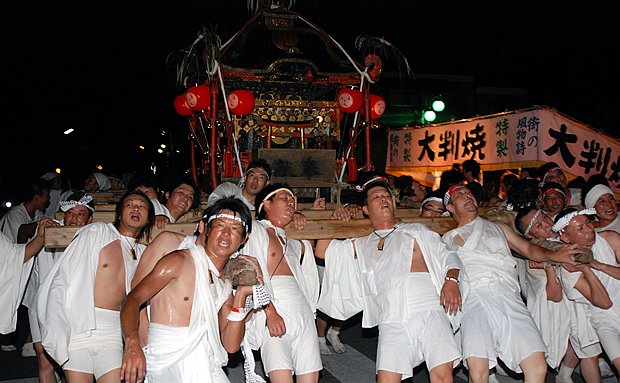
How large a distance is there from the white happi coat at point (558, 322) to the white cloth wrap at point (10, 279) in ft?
16.6

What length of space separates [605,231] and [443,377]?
7.82ft

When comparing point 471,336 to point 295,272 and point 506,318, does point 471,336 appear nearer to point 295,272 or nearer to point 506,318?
point 506,318

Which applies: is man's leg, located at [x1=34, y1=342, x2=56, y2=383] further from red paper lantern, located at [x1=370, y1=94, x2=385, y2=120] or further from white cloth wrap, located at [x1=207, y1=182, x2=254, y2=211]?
red paper lantern, located at [x1=370, y1=94, x2=385, y2=120]

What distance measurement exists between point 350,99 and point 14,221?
17.8 ft

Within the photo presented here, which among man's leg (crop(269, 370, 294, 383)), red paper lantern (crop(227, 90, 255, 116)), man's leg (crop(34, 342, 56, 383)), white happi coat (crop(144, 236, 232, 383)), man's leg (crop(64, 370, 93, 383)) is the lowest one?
man's leg (crop(34, 342, 56, 383))

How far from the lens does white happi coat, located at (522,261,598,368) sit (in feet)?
13.0

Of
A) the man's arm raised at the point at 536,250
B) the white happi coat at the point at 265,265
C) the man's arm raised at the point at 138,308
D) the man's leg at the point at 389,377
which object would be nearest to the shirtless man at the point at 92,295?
the man's arm raised at the point at 138,308

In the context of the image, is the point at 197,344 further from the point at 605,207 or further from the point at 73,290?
the point at 605,207

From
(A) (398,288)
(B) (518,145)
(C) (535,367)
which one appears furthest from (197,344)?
(B) (518,145)

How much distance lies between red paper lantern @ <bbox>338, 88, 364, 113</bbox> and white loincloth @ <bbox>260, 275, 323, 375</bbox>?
181 inches

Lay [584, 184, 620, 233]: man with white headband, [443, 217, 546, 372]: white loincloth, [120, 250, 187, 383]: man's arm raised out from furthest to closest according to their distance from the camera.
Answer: [584, 184, 620, 233]: man with white headband → [443, 217, 546, 372]: white loincloth → [120, 250, 187, 383]: man's arm raised

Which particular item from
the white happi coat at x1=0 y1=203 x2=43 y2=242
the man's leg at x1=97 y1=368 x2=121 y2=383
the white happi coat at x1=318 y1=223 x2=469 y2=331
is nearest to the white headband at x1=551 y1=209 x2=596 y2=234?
the white happi coat at x1=318 y1=223 x2=469 y2=331

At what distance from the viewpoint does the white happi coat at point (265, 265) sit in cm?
344

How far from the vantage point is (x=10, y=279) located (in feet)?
13.6
